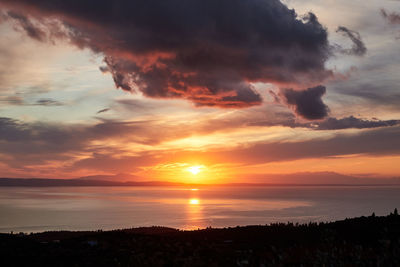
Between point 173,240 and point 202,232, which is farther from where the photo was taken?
point 202,232

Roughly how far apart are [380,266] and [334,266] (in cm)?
109

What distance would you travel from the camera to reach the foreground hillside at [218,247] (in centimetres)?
1360

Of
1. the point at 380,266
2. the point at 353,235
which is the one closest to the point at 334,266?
the point at 380,266

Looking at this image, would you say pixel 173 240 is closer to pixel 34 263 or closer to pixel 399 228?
pixel 34 263

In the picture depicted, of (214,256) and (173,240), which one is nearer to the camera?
(214,256)

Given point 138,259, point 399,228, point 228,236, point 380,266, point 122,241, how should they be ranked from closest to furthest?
point 380,266
point 138,259
point 399,228
point 122,241
point 228,236

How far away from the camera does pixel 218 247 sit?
727 inches

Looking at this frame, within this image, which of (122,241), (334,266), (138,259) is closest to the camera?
(334,266)

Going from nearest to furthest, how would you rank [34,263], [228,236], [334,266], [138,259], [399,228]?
[334,266] → [138,259] → [34,263] → [399,228] → [228,236]

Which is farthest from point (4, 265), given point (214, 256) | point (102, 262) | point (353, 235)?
point (353, 235)

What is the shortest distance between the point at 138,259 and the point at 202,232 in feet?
35.9

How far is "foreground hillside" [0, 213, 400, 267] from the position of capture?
44.6 feet

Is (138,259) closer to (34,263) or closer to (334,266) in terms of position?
(34,263)

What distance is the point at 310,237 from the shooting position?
2025cm
